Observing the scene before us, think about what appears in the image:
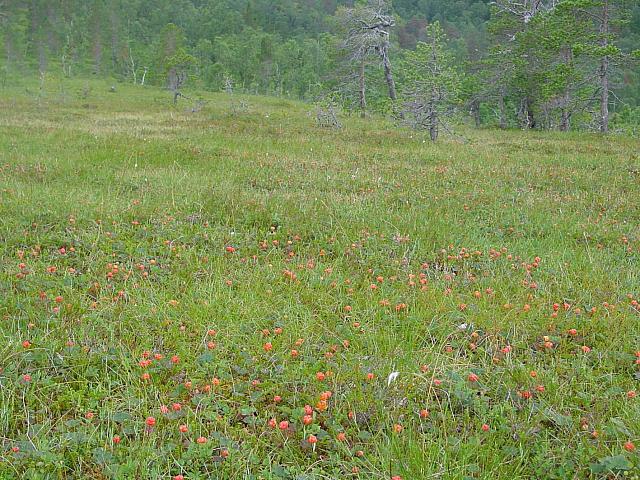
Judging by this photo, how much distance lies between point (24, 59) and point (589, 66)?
5587cm

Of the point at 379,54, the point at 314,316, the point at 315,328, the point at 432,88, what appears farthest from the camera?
the point at 379,54

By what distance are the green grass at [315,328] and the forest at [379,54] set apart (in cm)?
1039

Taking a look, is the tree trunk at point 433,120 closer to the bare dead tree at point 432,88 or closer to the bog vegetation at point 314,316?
the bare dead tree at point 432,88

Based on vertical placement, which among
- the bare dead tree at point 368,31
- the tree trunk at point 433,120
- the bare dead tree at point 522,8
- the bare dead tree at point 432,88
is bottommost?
the tree trunk at point 433,120

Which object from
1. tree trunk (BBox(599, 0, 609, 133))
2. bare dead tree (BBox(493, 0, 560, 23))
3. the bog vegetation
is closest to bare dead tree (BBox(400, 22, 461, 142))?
the bog vegetation

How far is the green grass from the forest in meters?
10.4

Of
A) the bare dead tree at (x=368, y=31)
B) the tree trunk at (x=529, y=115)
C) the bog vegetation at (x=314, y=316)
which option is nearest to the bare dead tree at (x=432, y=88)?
the bog vegetation at (x=314, y=316)

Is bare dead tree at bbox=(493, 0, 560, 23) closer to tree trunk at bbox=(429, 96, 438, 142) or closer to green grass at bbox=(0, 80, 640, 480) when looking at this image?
tree trunk at bbox=(429, 96, 438, 142)

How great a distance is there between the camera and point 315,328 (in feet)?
13.1

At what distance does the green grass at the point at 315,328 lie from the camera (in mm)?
2721

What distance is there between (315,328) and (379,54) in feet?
84.1

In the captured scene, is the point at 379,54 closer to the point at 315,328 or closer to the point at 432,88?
the point at 432,88

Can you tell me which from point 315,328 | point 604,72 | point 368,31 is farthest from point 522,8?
point 315,328

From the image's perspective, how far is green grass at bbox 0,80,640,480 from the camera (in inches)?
107
